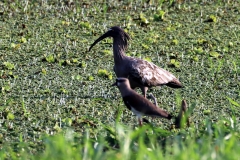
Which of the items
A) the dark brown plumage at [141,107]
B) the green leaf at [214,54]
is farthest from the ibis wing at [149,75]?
the green leaf at [214,54]

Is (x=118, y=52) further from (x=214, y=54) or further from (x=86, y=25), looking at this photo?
(x=86, y=25)

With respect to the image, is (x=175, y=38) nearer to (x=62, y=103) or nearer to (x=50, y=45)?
(x=50, y=45)

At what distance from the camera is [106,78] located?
988 cm

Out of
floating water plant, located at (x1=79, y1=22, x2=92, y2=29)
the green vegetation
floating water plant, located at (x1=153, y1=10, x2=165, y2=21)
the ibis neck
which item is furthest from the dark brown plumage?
floating water plant, located at (x1=153, y1=10, x2=165, y2=21)

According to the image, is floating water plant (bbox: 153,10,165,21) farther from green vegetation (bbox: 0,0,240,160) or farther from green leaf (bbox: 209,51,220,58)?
green leaf (bbox: 209,51,220,58)

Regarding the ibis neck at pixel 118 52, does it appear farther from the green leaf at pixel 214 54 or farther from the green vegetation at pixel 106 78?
the green leaf at pixel 214 54

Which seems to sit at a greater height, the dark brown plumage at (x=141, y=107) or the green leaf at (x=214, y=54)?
the dark brown plumage at (x=141, y=107)

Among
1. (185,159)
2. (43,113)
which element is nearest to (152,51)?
(43,113)

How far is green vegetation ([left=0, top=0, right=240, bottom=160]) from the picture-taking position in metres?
6.90

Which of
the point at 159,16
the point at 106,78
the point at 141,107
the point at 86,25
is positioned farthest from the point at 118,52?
the point at 159,16

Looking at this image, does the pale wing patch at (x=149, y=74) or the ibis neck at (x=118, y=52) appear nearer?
the pale wing patch at (x=149, y=74)

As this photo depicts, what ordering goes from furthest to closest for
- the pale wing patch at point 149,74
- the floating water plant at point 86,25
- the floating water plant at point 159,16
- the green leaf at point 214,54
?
the floating water plant at point 159,16 → the floating water plant at point 86,25 → the green leaf at point 214,54 → the pale wing patch at point 149,74

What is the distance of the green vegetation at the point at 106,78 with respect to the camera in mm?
6902

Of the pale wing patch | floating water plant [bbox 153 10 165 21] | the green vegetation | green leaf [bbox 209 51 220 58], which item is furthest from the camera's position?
floating water plant [bbox 153 10 165 21]
